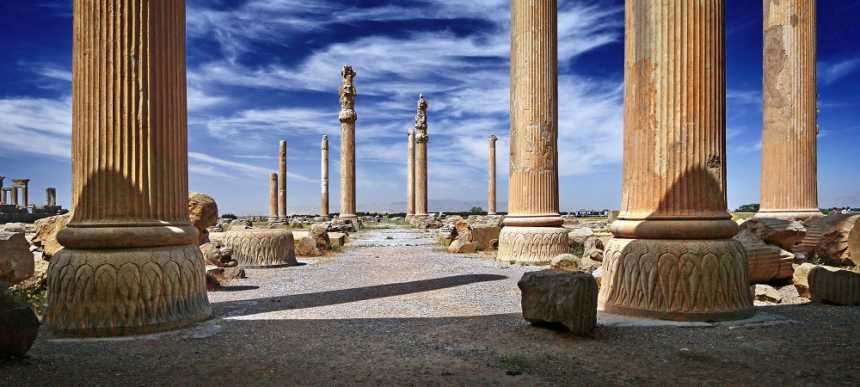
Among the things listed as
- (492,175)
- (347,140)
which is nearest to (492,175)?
(492,175)

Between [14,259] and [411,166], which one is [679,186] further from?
[411,166]

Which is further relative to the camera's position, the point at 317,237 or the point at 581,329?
the point at 317,237

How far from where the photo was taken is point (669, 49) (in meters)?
6.13

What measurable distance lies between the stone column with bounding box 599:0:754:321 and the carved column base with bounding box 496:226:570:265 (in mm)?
5583

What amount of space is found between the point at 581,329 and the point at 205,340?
343 centimetres

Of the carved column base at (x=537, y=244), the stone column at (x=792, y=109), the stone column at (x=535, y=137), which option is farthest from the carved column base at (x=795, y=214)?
the stone column at (x=535, y=137)

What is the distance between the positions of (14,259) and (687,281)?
805 cm

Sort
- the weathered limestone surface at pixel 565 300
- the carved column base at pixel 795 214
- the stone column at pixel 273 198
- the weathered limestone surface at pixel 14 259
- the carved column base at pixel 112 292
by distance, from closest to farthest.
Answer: the weathered limestone surface at pixel 565 300, the carved column base at pixel 112 292, the weathered limestone surface at pixel 14 259, the carved column base at pixel 795 214, the stone column at pixel 273 198

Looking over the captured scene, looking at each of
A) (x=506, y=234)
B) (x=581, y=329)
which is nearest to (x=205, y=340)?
(x=581, y=329)

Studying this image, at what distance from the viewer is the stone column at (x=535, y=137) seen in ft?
40.0

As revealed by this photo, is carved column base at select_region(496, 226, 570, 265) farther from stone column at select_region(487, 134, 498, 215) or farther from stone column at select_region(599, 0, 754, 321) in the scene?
stone column at select_region(487, 134, 498, 215)

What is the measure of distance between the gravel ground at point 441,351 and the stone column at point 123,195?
293 mm

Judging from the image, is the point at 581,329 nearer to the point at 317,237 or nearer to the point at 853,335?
the point at 853,335

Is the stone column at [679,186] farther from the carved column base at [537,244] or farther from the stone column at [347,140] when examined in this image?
the stone column at [347,140]
